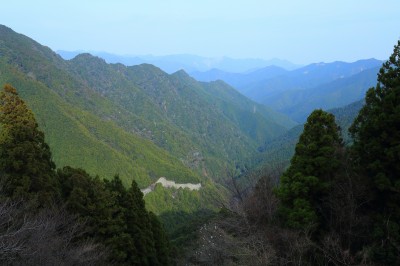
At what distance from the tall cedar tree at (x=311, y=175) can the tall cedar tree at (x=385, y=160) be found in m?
1.32

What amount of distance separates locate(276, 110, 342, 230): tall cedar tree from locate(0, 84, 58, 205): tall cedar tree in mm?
10990

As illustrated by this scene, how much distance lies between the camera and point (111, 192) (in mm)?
22109

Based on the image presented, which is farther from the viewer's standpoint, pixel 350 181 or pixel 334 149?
pixel 334 149

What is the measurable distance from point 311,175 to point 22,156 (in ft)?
42.7

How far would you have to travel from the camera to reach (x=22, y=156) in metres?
17.0

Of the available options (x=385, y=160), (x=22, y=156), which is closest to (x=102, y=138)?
(x=22, y=156)

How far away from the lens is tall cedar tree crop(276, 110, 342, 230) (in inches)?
603

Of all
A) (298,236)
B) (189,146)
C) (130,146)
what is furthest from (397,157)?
(189,146)

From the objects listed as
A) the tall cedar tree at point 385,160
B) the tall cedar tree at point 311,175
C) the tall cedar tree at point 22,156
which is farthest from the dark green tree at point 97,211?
the tall cedar tree at point 385,160

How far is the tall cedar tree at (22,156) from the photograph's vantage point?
16469mm

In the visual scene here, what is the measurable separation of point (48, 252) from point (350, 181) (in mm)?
11301

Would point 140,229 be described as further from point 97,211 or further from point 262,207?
point 262,207

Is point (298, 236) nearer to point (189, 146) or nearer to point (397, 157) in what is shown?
point (397, 157)

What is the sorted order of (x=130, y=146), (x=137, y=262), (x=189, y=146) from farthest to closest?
(x=189, y=146) → (x=130, y=146) → (x=137, y=262)
